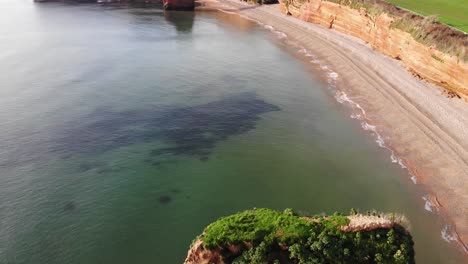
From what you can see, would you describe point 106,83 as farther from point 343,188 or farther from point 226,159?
point 343,188

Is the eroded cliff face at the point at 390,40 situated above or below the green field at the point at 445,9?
below

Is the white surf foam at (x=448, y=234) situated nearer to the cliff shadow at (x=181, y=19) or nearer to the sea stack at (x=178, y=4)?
the cliff shadow at (x=181, y=19)

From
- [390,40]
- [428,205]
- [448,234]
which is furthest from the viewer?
[390,40]

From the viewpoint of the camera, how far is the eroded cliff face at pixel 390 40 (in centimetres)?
4062

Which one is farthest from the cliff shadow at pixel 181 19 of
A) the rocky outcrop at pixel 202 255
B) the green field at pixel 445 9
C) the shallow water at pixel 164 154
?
the rocky outcrop at pixel 202 255

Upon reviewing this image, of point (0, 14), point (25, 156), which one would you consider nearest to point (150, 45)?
point (25, 156)

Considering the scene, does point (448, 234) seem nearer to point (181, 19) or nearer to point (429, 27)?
point (429, 27)

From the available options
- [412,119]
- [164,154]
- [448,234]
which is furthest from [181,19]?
[448,234]

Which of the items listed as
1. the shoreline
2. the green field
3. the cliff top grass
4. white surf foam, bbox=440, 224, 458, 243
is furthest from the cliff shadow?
white surf foam, bbox=440, 224, 458, 243

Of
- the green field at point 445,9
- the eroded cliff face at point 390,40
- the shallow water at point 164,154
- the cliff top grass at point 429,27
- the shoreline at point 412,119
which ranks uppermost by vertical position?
the green field at point 445,9

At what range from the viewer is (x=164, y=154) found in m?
35.5

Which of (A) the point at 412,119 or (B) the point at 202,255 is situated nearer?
(B) the point at 202,255

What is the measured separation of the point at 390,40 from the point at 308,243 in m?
45.5

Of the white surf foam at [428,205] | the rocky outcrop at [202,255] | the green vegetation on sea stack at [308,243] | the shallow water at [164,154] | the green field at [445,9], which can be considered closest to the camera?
the green vegetation on sea stack at [308,243]
